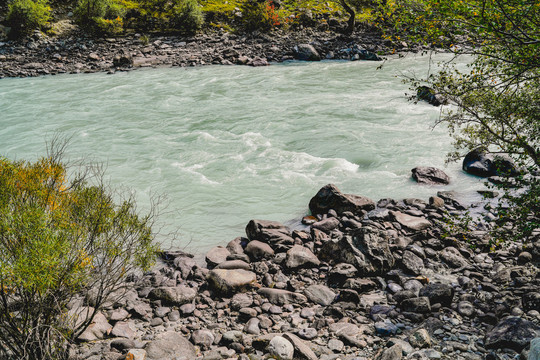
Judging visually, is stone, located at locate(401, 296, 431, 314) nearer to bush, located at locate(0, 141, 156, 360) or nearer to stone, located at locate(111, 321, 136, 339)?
bush, located at locate(0, 141, 156, 360)

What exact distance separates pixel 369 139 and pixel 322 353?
12554 millimetres

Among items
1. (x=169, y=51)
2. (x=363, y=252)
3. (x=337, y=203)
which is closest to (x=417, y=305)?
(x=363, y=252)

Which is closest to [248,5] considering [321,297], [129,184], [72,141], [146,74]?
[146,74]

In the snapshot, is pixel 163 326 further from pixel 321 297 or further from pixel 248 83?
pixel 248 83

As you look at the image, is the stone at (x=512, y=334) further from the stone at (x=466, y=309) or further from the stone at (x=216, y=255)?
the stone at (x=216, y=255)

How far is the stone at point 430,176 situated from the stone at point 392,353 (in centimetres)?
854

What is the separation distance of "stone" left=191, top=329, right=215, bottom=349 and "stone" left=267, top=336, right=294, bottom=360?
1.14m

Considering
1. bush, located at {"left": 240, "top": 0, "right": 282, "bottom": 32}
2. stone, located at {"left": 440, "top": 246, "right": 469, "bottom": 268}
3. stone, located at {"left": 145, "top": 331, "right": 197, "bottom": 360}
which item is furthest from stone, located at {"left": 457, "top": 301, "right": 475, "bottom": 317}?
bush, located at {"left": 240, "top": 0, "right": 282, "bottom": 32}

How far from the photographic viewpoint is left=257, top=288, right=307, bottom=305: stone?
7762 millimetres

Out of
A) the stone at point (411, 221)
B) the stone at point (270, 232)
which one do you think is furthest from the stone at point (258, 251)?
the stone at point (411, 221)

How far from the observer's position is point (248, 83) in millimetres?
27141

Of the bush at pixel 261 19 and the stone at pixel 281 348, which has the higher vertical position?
the bush at pixel 261 19

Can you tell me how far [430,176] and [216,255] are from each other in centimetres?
783

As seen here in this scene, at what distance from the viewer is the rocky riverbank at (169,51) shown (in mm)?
32156
